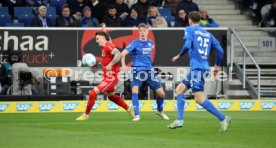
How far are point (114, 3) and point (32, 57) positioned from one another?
364 centimetres

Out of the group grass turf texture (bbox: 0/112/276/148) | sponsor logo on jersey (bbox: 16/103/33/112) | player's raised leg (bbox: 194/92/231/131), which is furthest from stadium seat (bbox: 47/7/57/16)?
player's raised leg (bbox: 194/92/231/131)

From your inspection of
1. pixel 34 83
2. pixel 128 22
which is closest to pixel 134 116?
pixel 34 83

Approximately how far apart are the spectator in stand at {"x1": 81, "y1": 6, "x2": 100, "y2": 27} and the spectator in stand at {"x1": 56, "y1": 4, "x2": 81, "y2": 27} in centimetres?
33

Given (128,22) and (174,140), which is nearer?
(174,140)

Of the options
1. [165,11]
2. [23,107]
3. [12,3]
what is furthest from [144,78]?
[12,3]

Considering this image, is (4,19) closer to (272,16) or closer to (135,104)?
(135,104)

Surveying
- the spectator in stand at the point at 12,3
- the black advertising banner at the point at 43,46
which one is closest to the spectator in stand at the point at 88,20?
the black advertising banner at the point at 43,46

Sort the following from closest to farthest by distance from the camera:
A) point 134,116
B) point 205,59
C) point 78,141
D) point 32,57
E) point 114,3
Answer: point 78,141
point 205,59
point 134,116
point 32,57
point 114,3

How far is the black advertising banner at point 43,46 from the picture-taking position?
24906mm

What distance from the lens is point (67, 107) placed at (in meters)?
23.3

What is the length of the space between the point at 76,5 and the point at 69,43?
1752 millimetres

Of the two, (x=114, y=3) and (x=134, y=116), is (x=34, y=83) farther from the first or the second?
(x=134, y=116)

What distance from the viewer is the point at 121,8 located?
1051 inches

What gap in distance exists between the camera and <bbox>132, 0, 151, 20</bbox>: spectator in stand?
26520mm
